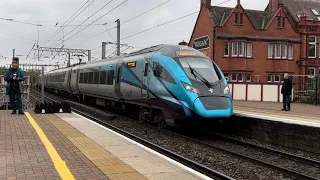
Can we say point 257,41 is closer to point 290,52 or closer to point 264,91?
point 290,52

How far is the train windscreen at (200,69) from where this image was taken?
1185 cm

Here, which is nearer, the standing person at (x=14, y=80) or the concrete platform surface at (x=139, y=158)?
the concrete platform surface at (x=139, y=158)

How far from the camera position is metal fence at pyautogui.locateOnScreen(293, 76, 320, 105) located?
23266 millimetres

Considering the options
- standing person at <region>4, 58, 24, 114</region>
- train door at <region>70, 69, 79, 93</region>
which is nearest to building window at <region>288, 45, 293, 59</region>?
train door at <region>70, 69, 79, 93</region>

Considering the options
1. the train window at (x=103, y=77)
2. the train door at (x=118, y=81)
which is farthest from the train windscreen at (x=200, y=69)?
the train window at (x=103, y=77)

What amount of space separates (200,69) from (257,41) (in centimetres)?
2884

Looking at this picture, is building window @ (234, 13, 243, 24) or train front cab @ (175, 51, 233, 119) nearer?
train front cab @ (175, 51, 233, 119)

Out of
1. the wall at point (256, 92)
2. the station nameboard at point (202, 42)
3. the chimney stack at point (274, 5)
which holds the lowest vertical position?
the wall at point (256, 92)

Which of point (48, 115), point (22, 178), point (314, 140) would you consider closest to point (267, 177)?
point (314, 140)

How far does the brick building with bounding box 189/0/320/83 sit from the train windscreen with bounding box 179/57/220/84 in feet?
81.2

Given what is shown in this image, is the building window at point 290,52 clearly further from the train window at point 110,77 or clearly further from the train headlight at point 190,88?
the train headlight at point 190,88

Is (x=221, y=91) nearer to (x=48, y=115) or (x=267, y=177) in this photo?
(x=267, y=177)

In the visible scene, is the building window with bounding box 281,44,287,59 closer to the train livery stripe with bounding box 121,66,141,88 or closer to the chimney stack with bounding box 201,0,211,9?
the chimney stack with bounding box 201,0,211,9

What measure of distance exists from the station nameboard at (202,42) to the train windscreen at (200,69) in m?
26.0
